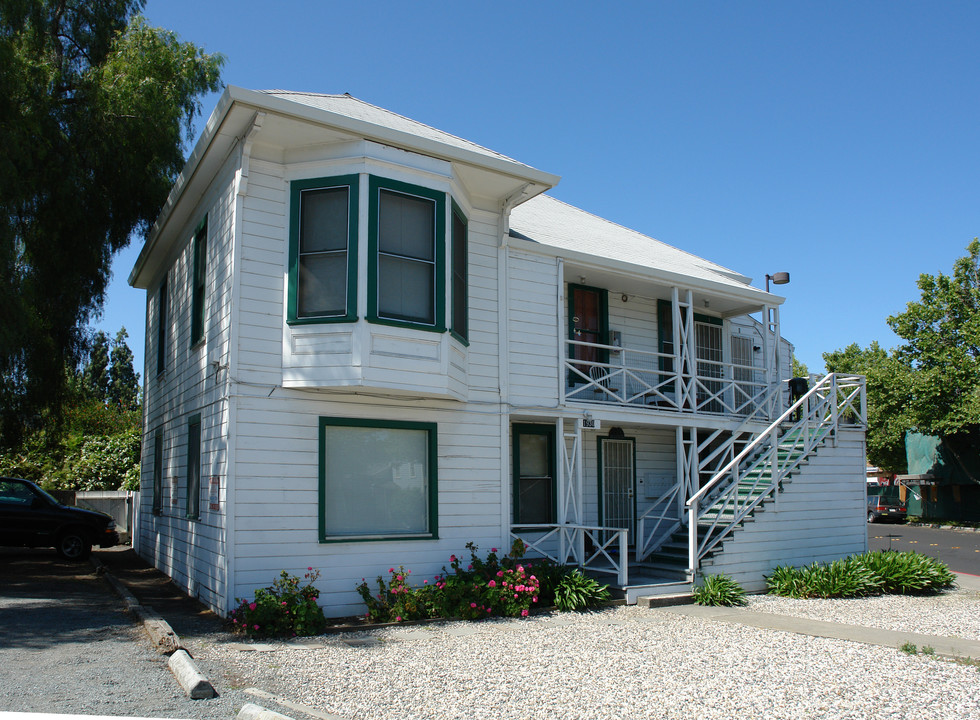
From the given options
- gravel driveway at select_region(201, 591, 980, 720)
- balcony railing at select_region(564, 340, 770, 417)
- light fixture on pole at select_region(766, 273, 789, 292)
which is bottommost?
gravel driveway at select_region(201, 591, 980, 720)

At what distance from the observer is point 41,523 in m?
16.2

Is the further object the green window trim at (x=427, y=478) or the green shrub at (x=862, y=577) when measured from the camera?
the green shrub at (x=862, y=577)

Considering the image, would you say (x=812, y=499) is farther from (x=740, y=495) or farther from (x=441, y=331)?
(x=441, y=331)

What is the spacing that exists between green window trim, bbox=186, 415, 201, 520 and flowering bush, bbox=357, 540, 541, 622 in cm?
315

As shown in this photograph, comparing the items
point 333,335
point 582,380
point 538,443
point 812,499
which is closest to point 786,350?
point 812,499

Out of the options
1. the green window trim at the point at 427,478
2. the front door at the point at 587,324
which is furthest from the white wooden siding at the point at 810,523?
the green window trim at the point at 427,478

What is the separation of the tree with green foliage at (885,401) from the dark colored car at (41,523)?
2992 centimetres

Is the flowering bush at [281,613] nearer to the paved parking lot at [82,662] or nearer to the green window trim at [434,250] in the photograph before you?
the paved parking lot at [82,662]

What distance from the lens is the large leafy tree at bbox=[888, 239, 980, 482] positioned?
104 ft

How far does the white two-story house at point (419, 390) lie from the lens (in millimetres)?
10492


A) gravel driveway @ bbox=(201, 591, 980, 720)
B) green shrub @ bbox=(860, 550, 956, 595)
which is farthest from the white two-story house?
gravel driveway @ bbox=(201, 591, 980, 720)

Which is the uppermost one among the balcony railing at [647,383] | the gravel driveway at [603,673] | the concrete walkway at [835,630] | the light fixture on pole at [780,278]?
the light fixture on pole at [780,278]

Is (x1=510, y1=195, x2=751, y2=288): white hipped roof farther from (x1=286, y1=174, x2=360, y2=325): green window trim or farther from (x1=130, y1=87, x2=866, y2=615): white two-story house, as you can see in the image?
(x1=286, y1=174, x2=360, y2=325): green window trim

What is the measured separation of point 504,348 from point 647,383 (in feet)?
12.3
